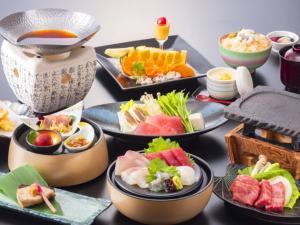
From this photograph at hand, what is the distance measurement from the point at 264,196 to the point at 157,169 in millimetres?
333

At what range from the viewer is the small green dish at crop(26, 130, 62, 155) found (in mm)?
2653

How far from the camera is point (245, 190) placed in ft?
8.29

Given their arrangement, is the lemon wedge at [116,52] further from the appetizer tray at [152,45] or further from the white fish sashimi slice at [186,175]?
the white fish sashimi slice at [186,175]

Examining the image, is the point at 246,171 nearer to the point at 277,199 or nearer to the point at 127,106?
the point at 277,199

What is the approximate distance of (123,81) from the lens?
3.38 meters

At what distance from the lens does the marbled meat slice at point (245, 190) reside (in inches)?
98.8

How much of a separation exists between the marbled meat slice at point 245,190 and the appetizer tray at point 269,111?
0.20m

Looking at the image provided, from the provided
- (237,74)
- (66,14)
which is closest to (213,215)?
(237,74)

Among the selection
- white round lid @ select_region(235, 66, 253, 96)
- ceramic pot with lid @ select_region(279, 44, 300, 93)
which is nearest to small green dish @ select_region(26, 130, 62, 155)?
white round lid @ select_region(235, 66, 253, 96)

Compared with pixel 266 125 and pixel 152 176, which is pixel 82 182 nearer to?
pixel 152 176

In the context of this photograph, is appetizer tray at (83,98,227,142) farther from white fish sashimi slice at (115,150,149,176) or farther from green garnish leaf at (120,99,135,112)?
white fish sashimi slice at (115,150,149,176)

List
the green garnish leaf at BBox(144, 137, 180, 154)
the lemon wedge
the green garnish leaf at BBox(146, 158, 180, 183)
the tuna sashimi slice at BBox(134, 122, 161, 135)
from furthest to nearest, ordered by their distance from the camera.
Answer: the lemon wedge → the tuna sashimi slice at BBox(134, 122, 161, 135) → the green garnish leaf at BBox(144, 137, 180, 154) → the green garnish leaf at BBox(146, 158, 180, 183)

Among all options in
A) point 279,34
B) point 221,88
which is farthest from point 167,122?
point 279,34

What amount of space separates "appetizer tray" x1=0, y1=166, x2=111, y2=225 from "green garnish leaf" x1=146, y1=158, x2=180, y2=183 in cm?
17
